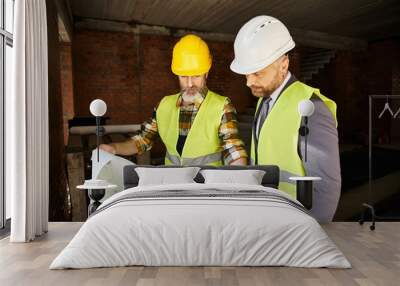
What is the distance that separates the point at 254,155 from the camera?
5902mm

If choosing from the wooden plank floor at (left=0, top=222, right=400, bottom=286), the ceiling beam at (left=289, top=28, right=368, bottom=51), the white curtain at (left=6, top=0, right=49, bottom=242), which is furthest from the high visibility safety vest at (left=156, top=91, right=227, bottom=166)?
the ceiling beam at (left=289, top=28, right=368, bottom=51)

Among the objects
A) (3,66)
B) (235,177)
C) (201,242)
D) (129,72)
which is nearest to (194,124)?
(235,177)

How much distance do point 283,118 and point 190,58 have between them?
4.10 ft

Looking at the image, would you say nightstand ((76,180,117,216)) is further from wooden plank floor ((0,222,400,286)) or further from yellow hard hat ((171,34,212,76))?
yellow hard hat ((171,34,212,76))

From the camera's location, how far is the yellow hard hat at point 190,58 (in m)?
6.04

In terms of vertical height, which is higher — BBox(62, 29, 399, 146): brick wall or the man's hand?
BBox(62, 29, 399, 146): brick wall

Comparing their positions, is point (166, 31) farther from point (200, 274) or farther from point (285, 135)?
point (200, 274)

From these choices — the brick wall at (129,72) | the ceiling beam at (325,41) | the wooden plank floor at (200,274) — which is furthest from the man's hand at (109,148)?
the ceiling beam at (325,41)

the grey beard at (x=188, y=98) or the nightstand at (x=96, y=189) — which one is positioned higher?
the grey beard at (x=188, y=98)

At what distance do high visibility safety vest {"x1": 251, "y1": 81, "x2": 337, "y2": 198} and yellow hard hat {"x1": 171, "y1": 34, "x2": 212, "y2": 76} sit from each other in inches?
35.9

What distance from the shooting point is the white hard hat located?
5754 mm

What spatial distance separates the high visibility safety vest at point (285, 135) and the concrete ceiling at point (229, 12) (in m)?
2.80

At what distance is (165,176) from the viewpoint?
17.8ft

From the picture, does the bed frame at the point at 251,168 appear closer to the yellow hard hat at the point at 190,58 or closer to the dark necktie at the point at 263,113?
the dark necktie at the point at 263,113
